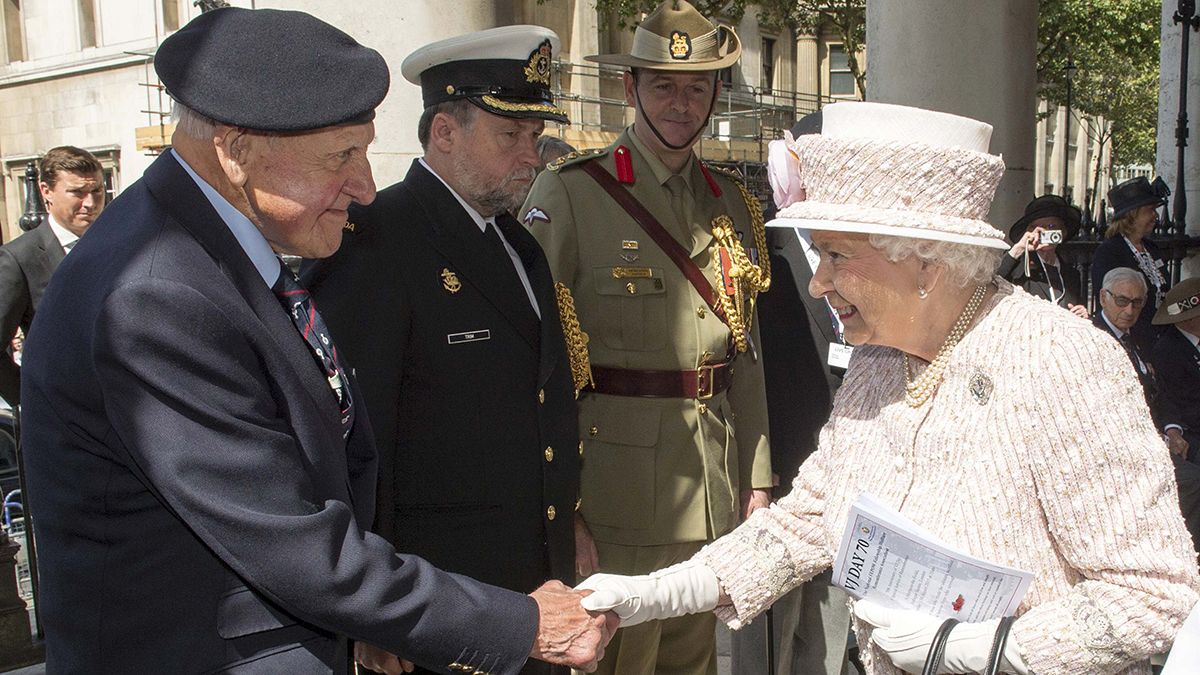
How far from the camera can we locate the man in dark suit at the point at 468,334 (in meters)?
2.83

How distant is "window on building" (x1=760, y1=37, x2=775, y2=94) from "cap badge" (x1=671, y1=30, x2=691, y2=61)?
123ft

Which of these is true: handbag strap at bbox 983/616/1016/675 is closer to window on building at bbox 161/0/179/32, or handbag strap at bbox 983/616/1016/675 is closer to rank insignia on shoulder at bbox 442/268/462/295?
rank insignia on shoulder at bbox 442/268/462/295

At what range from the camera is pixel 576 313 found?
3.56 m

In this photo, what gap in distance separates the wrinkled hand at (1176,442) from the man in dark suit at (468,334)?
431cm

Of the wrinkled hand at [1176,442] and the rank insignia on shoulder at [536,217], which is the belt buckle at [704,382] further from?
the wrinkled hand at [1176,442]

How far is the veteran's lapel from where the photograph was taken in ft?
9.75

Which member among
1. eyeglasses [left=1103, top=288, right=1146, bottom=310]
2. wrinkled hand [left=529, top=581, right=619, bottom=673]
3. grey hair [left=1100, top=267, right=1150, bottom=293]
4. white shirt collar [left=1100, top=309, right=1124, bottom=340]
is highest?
wrinkled hand [left=529, top=581, right=619, bottom=673]

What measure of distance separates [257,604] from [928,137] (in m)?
1.47

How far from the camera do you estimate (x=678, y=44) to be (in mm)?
3889

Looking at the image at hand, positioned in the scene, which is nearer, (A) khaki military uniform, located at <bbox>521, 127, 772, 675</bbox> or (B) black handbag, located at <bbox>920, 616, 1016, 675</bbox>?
(B) black handbag, located at <bbox>920, 616, 1016, 675</bbox>

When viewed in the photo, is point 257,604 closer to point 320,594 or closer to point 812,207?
point 320,594

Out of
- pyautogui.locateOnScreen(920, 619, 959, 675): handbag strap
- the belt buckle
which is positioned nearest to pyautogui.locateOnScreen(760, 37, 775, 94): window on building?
the belt buckle

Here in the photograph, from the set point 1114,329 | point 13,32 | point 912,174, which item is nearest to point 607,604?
point 912,174

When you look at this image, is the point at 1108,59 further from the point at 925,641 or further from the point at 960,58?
the point at 925,641
